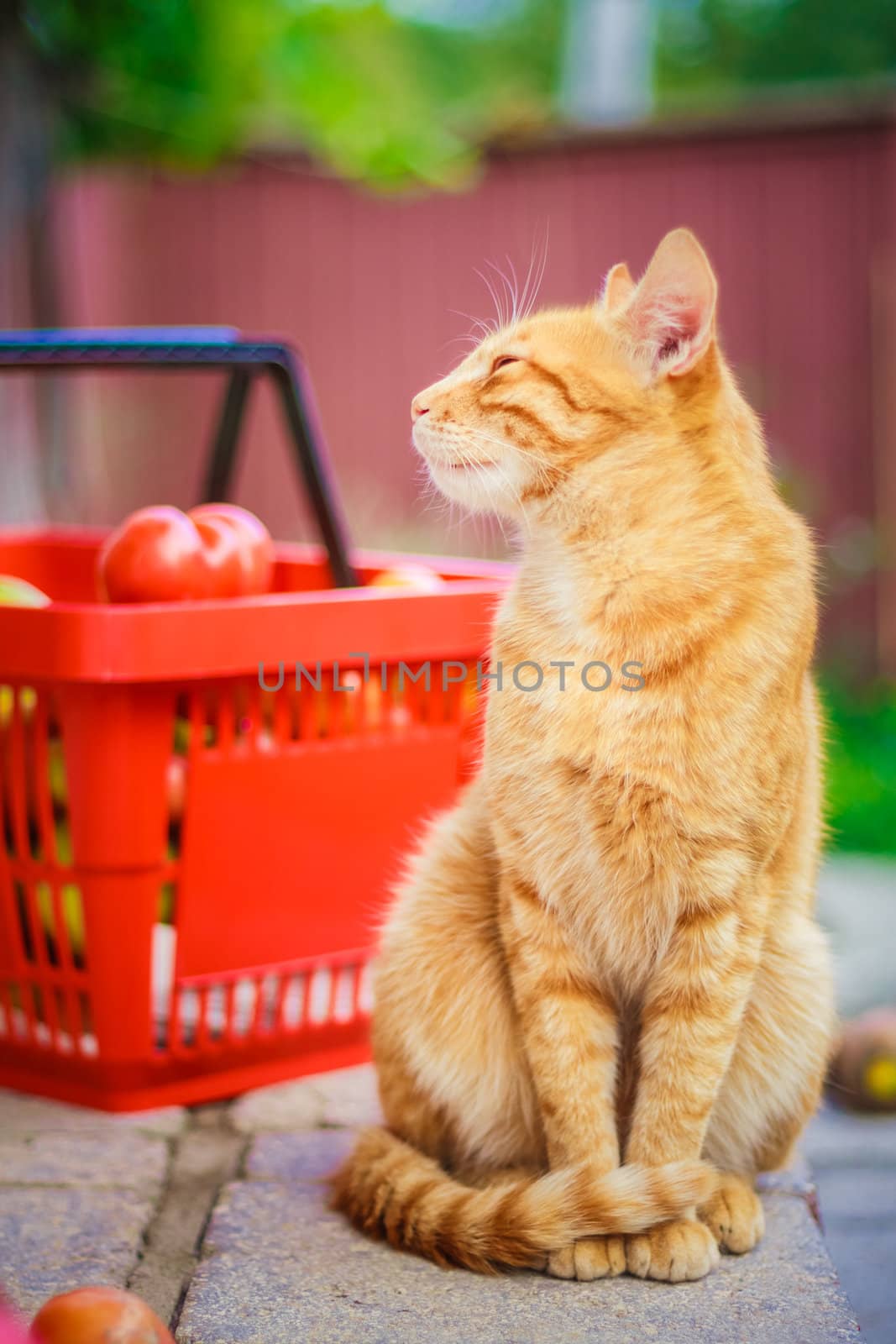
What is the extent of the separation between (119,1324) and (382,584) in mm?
1285

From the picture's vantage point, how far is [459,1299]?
1.45 meters

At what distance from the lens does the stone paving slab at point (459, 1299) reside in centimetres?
139

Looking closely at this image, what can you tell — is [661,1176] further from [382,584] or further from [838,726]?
[838,726]

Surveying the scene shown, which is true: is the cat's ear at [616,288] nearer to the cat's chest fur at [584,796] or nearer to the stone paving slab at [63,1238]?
the cat's chest fur at [584,796]

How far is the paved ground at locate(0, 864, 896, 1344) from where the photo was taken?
4.63ft

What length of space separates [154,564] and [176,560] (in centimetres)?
3

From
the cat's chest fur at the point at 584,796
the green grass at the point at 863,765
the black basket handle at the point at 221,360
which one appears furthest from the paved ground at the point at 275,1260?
the green grass at the point at 863,765

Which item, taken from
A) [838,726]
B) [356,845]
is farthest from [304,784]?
[838,726]

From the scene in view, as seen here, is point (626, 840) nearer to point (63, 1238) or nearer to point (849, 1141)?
point (63, 1238)

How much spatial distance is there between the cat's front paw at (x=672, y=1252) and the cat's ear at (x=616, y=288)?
1.03 meters

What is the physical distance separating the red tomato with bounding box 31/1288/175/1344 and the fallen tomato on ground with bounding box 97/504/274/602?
978 mm

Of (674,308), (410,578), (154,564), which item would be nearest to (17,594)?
(154,564)

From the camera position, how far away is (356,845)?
203cm

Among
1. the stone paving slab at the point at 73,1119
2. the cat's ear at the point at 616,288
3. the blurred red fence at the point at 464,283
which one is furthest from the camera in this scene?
the blurred red fence at the point at 464,283
